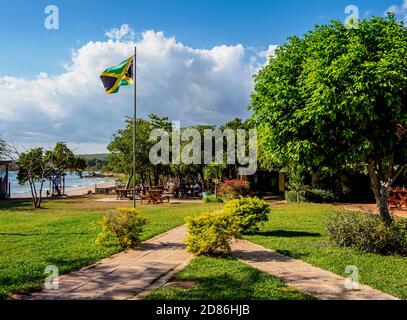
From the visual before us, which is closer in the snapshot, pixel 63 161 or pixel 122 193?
pixel 122 193

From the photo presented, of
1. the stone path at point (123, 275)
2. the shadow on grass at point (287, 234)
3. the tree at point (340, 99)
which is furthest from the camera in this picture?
the shadow on grass at point (287, 234)

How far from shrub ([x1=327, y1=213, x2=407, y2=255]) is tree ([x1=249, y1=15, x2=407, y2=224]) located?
712mm

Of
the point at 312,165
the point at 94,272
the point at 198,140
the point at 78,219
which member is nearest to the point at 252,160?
the point at 198,140

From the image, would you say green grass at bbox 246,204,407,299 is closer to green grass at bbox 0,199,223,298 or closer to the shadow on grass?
the shadow on grass

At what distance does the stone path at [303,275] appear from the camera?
5.89 m

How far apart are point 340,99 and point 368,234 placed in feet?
11.3

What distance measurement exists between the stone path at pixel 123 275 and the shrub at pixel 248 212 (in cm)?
259

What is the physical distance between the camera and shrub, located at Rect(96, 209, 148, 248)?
9.59 meters

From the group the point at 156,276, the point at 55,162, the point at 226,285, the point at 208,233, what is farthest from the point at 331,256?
the point at 55,162

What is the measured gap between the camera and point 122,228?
9.62 m

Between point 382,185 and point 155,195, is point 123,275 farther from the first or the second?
point 155,195

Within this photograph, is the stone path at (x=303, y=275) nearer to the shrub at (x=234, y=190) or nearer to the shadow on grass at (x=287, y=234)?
the shadow on grass at (x=287, y=234)

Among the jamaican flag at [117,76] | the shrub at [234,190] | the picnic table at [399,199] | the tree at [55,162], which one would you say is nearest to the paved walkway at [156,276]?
the jamaican flag at [117,76]

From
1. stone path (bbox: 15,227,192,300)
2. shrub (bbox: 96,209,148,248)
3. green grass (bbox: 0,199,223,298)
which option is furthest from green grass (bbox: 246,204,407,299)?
green grass (bbox: 0,199,223,298)
